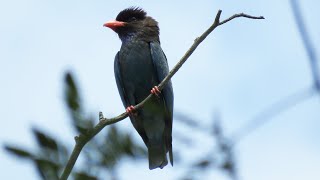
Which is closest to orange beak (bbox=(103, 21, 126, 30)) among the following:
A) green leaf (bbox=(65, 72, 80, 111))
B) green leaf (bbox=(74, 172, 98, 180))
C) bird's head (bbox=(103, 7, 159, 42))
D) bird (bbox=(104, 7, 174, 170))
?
bird's head (bbox=(103, 7, 159, 42))

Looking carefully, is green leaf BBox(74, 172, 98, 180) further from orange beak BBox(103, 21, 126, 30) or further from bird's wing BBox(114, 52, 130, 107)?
orange beak BBox(103, 21, 126, 30)

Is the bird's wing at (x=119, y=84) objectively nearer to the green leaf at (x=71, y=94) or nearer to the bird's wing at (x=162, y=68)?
the bird's wing at (x=162, y=68)

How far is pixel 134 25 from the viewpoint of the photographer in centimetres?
1078

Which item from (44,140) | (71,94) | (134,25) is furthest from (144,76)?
(44,140)

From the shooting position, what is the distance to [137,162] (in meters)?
2.48

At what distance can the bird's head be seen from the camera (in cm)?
1044

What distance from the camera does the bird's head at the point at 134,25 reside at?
10438mm

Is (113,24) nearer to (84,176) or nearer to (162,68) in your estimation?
(162,68)

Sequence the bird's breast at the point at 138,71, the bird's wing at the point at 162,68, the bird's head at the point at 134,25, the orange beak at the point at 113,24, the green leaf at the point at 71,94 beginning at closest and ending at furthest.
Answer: the green leaf at the point at 71,94 → the bird's wing at the point at 162,68 → the bird's breast at the point at 138,71 → the bird's head at the point at 134,25 → the orange beak at the point at 113,24

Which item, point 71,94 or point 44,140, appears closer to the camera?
point 44,140

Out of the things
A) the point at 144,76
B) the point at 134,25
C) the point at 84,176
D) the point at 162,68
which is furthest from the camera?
the point at 134,25

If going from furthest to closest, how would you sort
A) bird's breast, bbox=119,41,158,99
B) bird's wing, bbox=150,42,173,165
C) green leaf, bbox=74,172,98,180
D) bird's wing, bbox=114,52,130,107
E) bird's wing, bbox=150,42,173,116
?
bird's wing, bbox=114,52,130,107
bird's breast, bbox=119,41,158,99
bird's wing, bbox=150,42,173,116
bird's wing, bbox=150,42,173,165
green leaf, bbox=74,172,98,180

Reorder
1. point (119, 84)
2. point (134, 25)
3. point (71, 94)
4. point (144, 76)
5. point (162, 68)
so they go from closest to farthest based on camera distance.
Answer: point (71, 94) < point (162, 68) < point (144, 76) < point (119, 84) < point (134, 25)

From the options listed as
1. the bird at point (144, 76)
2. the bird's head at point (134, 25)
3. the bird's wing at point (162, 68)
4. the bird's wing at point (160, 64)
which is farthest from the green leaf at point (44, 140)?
the bird's head at point (134, 25)
